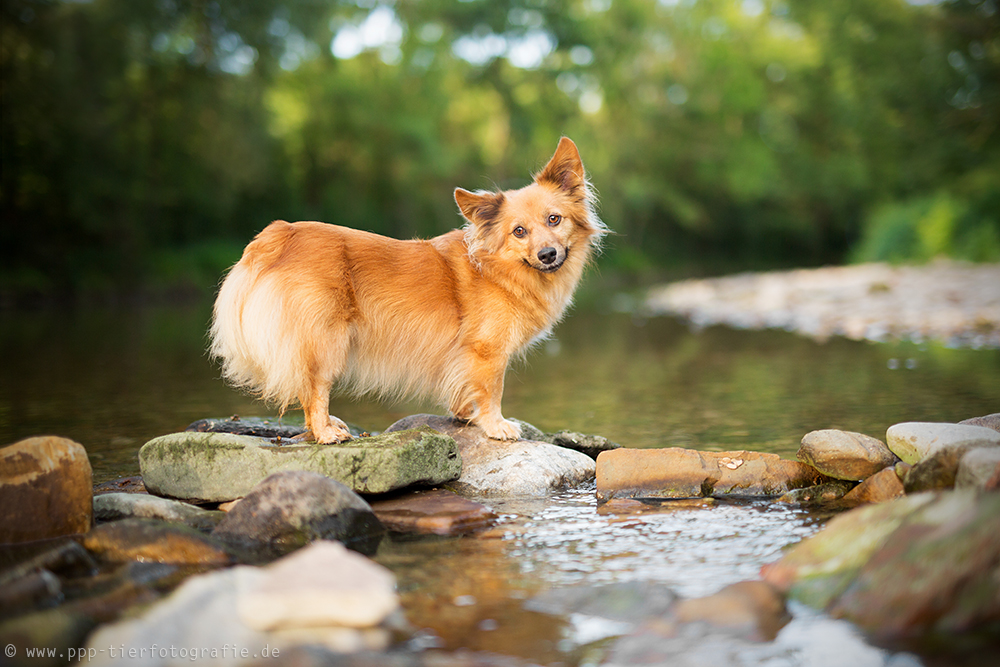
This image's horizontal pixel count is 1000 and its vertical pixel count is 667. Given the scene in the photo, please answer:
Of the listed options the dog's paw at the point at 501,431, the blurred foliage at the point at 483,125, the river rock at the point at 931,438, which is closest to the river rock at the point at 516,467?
the dog's paw at the point at 501,431

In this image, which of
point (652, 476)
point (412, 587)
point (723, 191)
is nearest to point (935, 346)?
point (652, 476)

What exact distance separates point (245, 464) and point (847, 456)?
11.2 feet

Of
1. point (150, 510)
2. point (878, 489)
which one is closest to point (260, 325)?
point (150, 510)

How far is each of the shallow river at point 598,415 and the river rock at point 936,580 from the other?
0.48 ft

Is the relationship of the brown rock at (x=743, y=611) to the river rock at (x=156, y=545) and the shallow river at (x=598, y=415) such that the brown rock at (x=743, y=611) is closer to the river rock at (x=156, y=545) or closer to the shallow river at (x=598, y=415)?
the shallow river at (x=598, y=415)

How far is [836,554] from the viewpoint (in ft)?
10.4

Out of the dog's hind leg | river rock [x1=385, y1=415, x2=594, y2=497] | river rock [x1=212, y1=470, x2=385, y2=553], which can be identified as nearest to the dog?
the dog's hind leg

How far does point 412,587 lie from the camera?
3266mm

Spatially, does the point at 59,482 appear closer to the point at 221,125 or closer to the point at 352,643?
the point at 352,643

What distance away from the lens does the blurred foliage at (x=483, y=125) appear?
19.9 meters

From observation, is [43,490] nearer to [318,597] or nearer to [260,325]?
[260,325]

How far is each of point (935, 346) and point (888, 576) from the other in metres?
9.41

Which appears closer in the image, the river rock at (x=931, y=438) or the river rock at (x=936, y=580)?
the river rock at (x=936, y=580)

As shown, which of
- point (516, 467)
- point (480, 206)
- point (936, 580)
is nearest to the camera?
point (936, 580)
